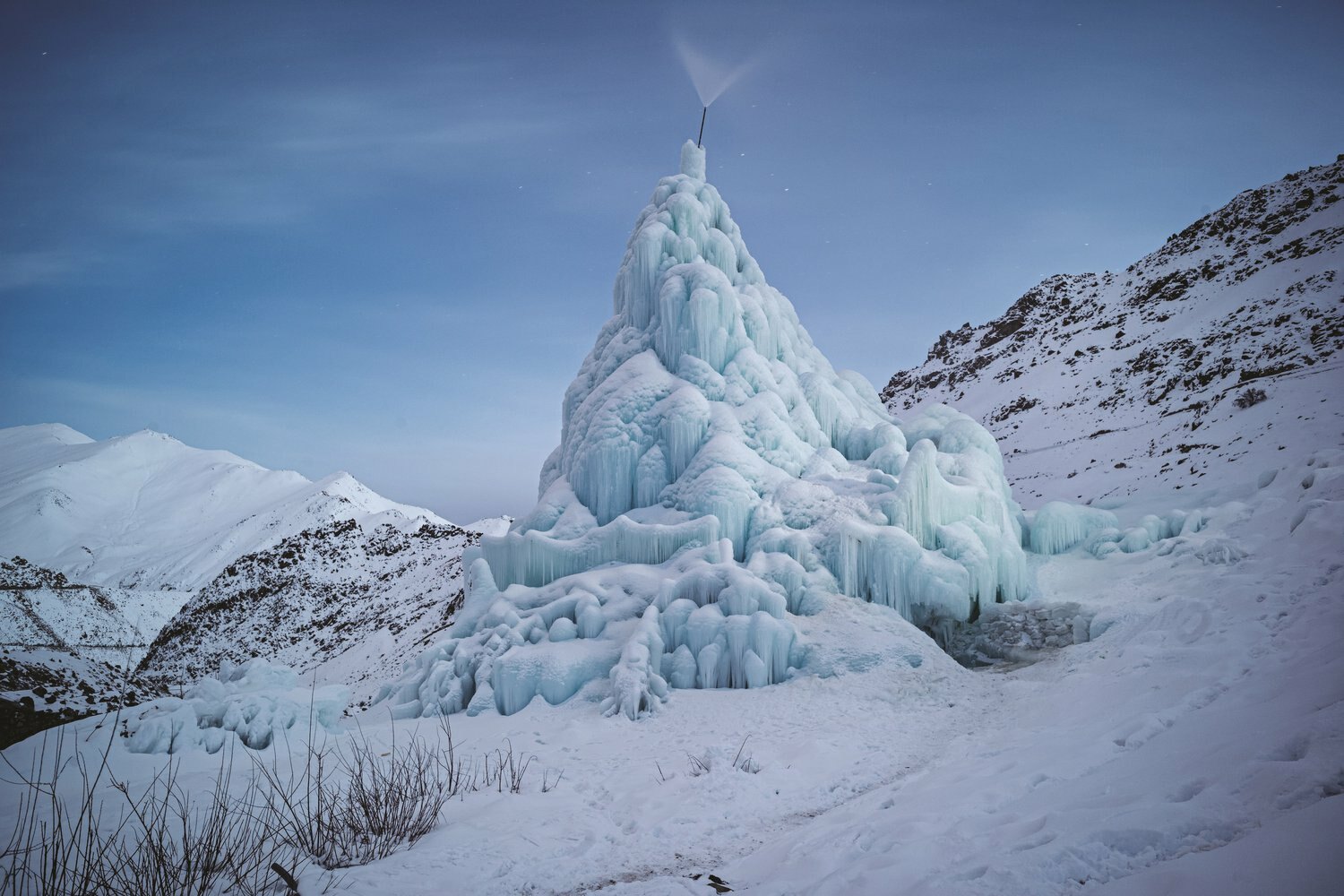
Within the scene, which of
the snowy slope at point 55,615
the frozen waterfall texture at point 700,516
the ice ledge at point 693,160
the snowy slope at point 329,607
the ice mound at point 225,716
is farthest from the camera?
the snowy slope at point 329,607

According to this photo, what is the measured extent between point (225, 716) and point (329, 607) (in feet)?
93.1

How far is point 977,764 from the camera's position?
614cm

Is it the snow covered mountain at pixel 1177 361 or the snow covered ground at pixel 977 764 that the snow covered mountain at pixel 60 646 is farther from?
the snow covered mountain at pixel 1177 361

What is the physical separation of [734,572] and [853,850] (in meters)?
7.13

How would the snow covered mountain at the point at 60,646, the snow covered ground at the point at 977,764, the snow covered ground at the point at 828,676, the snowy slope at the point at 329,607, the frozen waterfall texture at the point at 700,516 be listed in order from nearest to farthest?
the snow covered ground at the point at 977,764 → the snow covered ground at the point at 828,676 → the snow covered mountain at the point at 60,646 → the frozen waterfall texture at the point at 700,516 → the snowy slope at the point at 329,607

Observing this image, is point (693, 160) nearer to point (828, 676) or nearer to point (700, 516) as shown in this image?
point (700, 516)

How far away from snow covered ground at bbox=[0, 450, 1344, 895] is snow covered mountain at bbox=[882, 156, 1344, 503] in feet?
29.5

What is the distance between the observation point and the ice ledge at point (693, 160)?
63.2 feet

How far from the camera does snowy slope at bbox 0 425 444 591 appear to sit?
6931 cm

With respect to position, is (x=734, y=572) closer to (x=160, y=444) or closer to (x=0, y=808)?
(x=0, y=808)

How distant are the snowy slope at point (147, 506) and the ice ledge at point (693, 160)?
4237cm

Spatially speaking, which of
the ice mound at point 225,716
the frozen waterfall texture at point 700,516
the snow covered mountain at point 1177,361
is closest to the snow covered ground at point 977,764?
the ice mound at point 225,716

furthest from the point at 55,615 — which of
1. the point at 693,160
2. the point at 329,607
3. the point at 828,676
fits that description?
the point at 828,676

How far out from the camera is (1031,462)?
28.1m
